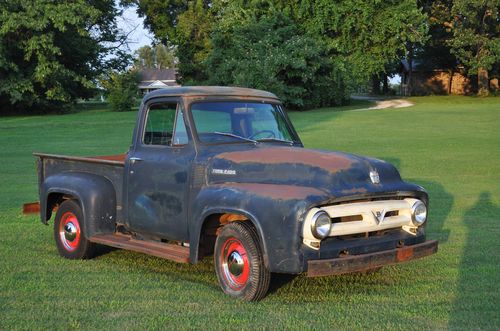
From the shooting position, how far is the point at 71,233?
7.86 metres

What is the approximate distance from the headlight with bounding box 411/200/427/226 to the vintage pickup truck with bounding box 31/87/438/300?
1 cm

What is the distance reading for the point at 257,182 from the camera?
19.9 ft

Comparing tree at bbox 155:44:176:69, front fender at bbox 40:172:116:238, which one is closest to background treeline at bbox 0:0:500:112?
front fender at bbox 40:172:116:238

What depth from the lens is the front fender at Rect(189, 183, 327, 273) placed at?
5.50 m

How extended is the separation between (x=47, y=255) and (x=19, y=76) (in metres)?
40.5

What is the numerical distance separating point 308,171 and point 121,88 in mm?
47883

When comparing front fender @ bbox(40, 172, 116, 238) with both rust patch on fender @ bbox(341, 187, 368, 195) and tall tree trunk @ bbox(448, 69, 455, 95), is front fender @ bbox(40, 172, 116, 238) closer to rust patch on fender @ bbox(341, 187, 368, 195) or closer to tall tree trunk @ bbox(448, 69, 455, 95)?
rust patch on fender @ bbox(341, 187, 368, 195)

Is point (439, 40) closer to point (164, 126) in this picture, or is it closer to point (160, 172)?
point (164, 126)

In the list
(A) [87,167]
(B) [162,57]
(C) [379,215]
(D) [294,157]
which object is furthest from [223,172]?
(B) [162,57]

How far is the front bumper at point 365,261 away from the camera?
5.46m

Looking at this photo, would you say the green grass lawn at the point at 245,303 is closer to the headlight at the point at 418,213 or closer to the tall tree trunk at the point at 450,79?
the headlight at the point at 418,213

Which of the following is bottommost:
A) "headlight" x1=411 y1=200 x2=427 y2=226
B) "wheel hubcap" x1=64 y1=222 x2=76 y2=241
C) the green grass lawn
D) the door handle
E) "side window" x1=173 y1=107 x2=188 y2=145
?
the green grass lawn

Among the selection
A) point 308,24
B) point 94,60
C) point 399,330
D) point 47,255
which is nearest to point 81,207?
point 47,255

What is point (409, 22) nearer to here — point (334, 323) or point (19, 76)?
point (19, 76)
